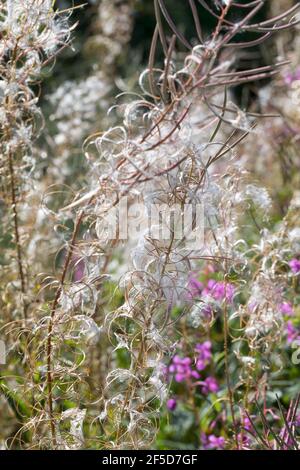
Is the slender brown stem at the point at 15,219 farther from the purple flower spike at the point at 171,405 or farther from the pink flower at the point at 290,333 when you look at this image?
the pink flower at the point at 290,333

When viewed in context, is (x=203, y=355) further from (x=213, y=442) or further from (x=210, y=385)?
(x=213, y=442)

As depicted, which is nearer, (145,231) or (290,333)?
(145,231)

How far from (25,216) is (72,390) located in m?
0.89

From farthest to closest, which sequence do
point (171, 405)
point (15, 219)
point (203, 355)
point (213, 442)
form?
1. point (203, 355)
2. point (171, 405)
3. point (213, 442)
4. point (15, 219)

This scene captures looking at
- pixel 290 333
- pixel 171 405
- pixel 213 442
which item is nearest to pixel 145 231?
pixel 213 442

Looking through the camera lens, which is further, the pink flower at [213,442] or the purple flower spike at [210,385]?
the purple flower spike at [210,385]

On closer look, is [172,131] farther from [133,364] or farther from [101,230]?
[133,364]

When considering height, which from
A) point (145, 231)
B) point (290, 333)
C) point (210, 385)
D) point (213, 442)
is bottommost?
point (213, 442)

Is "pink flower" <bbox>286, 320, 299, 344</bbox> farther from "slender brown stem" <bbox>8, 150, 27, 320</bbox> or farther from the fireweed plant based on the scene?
"slender brown stem" <bbox>8, 150, 27, 320</bbox>

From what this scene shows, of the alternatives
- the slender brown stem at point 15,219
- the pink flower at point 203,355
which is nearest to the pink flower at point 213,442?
the pink flower at point 203,355

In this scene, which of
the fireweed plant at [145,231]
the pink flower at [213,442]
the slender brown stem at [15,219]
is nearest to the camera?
the fireweed plant at [145,231]

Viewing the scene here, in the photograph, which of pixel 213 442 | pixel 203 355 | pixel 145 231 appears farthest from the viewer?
pixel 203 355

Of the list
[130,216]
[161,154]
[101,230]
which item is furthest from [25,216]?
[161,154]
